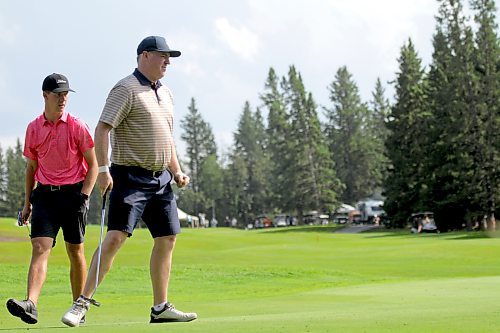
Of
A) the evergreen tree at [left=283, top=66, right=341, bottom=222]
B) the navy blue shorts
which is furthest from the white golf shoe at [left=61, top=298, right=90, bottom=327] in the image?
the evergreen tree at [left=283, top=66, right=341, bottom=222]

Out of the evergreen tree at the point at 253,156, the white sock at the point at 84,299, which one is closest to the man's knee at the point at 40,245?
the white sock at the point at 84,299

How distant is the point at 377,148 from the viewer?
133 m

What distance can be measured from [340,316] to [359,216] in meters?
104

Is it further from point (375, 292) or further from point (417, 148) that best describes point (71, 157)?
point (417, 148)

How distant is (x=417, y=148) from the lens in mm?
75750

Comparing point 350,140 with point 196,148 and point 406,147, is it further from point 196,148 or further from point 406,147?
point 406,147

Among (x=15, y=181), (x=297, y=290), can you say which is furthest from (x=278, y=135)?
(x=297, y=290)

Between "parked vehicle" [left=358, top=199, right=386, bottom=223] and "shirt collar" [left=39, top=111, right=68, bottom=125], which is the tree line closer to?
"parked vehicle" [left=358, top=199, right=386, bottom=223]

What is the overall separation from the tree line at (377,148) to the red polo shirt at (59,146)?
5821 centimetres

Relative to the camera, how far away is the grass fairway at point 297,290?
732cm

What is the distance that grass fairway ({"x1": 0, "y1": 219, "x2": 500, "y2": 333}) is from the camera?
732cm

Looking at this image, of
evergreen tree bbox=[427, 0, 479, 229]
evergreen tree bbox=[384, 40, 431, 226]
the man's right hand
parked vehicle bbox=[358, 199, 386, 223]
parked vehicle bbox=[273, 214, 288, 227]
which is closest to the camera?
the man's right hand

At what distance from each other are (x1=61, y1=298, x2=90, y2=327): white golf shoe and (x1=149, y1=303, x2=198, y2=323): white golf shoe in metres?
0.65

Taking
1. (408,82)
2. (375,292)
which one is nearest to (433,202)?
(408,82)
